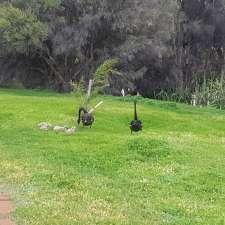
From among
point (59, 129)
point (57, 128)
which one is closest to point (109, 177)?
point (59, 129)

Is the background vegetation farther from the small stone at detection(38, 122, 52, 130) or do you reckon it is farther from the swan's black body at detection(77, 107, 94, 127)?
the small stone at detection(38, 122, 52, 130)

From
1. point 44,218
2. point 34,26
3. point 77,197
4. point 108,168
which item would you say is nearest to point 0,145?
point 108,168

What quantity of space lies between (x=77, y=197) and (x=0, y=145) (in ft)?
21.8

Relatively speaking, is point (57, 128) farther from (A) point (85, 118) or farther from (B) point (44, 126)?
(A) point (85, 118)

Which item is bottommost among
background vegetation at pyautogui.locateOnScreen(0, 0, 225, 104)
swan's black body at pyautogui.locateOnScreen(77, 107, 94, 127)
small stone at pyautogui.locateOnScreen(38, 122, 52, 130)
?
small stone at pyautogui.locateOnScreen(38, 122, 52, 130)

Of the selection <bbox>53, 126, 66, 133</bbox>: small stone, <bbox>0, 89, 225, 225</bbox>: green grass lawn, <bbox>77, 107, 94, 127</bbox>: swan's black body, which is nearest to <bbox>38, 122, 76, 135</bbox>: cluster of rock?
<bbox>53, 126, 66, 133</bbox>: small stone

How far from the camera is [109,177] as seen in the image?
10.9 meters

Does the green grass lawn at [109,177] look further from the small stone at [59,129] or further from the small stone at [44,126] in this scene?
the small stone at [44,126]

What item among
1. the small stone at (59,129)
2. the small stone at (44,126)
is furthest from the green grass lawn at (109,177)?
the small stone at (44,126)

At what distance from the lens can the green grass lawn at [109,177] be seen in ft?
26.3

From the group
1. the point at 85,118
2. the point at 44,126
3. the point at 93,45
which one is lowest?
the point at 44,126

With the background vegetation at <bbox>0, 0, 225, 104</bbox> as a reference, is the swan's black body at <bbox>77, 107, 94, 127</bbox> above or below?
below

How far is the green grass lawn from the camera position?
8016mm

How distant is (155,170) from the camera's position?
1141 cm
